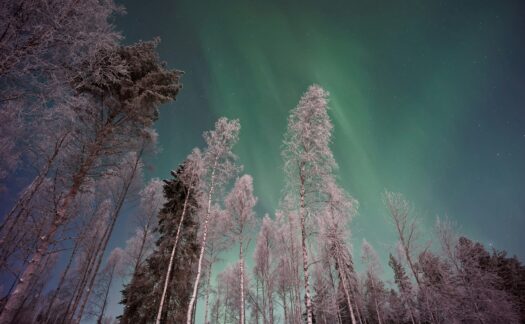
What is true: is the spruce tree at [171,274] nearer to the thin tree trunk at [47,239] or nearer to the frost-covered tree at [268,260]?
the thin tree trunk at [47,239]

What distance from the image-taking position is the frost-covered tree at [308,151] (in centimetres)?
1015

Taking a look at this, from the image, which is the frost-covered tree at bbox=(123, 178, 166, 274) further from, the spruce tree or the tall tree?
the tall tree

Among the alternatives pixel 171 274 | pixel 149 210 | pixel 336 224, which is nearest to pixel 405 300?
pixel 336 224

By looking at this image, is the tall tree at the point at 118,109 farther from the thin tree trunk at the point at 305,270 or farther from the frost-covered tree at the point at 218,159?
the thin tree trunk at the point at 305,270

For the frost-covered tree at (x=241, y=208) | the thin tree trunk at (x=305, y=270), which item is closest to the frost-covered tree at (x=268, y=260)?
the frost-covered tree at (x=241, y=208)

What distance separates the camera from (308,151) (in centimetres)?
1109

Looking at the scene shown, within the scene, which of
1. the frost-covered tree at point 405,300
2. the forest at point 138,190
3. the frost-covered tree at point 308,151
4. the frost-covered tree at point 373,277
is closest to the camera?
the forest at point 138,190

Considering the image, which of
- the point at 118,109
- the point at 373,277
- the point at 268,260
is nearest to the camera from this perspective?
the point at 118,109

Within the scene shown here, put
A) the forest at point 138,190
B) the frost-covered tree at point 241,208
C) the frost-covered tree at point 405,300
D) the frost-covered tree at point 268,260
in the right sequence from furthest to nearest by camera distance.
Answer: the frost-covered tree at point 268,260, the frost-covered tree at point 405,300, the frost-covered tree at point 241,208, the forest at point 138,190

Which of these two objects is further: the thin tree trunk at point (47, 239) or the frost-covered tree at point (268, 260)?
the frost-covered tree at point (268, 260)

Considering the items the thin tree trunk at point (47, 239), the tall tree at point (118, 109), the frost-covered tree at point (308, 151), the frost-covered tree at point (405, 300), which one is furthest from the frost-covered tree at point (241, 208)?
the frost-covered tree at point (405, 300)

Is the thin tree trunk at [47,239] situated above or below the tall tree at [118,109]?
below

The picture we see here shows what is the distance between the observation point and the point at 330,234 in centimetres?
1146

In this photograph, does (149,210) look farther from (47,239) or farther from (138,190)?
(47,239)
